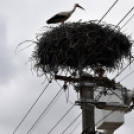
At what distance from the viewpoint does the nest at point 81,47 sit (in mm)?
9055

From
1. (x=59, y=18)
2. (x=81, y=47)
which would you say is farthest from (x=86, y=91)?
(x=59, y=18)

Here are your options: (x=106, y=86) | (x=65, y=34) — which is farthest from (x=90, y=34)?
(x=106, y=86)

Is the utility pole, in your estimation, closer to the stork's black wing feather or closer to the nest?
the nest

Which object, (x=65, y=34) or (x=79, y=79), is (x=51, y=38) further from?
(x=79, y=79)

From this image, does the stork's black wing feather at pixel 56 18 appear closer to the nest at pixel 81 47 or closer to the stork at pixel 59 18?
the stork at pixel 59 18

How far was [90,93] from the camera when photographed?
28.7 ft

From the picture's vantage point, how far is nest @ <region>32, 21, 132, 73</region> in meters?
9.05

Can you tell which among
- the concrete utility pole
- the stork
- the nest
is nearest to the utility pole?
the concrete utility pole

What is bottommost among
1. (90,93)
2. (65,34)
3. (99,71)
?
(90,93)

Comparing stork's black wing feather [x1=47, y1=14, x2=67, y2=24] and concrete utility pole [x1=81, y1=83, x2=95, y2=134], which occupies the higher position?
stork's black wing feather [x1=47, y1=14, x2=67, y2=24]

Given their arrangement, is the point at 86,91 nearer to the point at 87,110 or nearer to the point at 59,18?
the point at 87,110

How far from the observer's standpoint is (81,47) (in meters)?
9.02

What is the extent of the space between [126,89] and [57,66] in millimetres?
1462

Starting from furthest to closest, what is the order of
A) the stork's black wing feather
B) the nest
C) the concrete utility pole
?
the stork's black wing feather
the nest
the concrete utility pole
